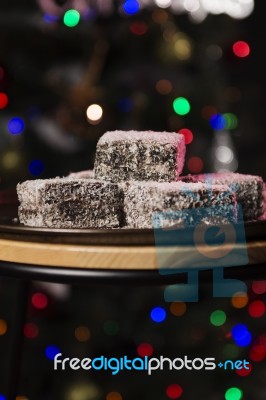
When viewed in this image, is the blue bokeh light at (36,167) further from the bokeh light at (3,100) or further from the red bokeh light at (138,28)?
the red bokeh light at (138,28)

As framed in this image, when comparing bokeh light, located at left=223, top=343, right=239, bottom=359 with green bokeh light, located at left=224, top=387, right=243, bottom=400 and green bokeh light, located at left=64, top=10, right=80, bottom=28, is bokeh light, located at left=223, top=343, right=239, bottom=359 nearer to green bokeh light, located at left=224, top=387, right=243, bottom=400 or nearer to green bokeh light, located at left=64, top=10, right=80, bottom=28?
green bokeh light, located at left=224, top=387, right=243, bottom=400

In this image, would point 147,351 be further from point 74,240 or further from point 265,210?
point 74,240

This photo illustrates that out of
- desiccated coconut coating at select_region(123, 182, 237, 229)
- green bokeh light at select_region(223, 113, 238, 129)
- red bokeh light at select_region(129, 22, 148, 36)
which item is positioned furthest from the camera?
green bokeh light at select_region(223, 113, 238, 129)

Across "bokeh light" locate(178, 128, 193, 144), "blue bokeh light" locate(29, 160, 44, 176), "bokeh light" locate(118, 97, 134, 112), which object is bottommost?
"blue bokeh light" locate(29, 160, 44, 176)

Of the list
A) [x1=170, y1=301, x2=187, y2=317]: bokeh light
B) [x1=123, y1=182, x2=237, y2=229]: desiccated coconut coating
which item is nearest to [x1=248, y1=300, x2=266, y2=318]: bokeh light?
[x1=170, y1=301, x2=187, y2=317]: bokeh light

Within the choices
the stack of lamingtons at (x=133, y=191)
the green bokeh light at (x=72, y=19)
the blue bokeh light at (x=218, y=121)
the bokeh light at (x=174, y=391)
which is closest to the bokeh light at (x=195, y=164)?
the blue bokeh light at (x=218, y=121)

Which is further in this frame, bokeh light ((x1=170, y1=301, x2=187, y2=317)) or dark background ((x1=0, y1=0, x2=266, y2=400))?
bokeh light ((x1=170, y1=301, x2=187, y2=317))
